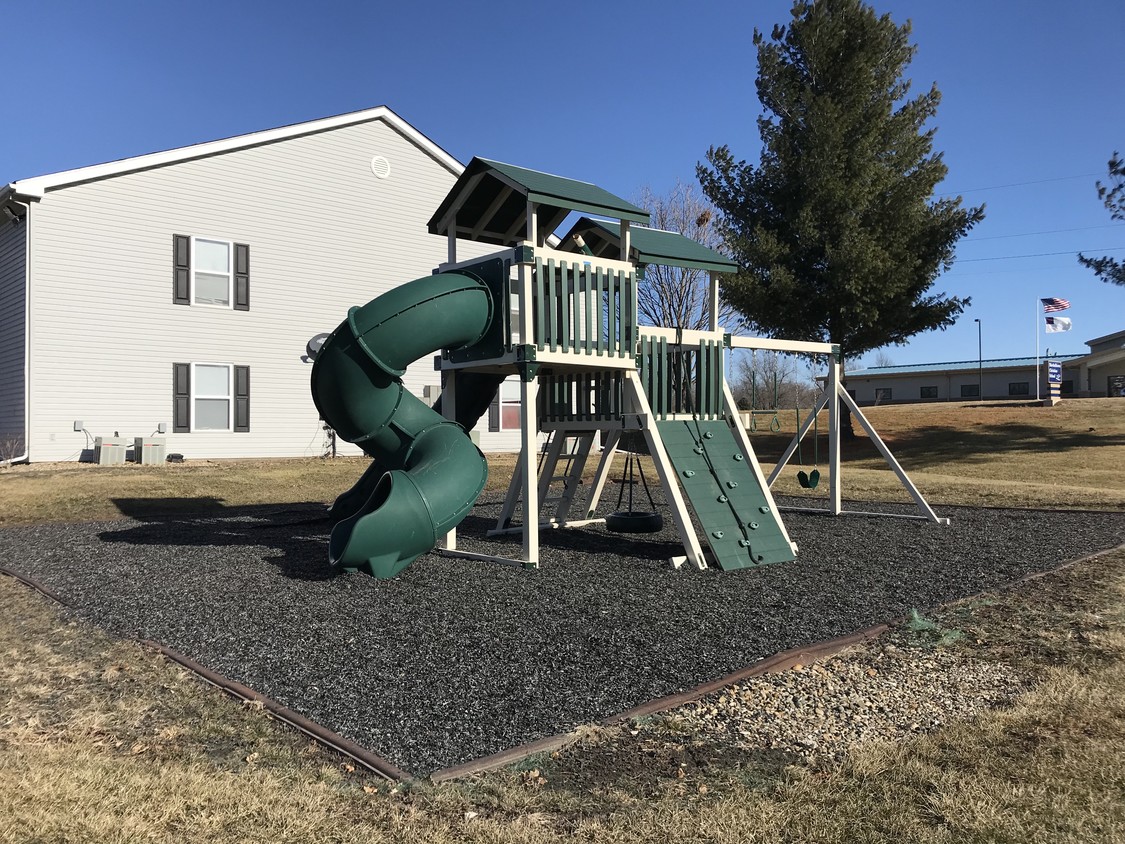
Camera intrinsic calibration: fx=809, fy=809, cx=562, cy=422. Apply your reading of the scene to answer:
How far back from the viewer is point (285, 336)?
63.4ft

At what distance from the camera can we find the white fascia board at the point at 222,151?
52.0ft

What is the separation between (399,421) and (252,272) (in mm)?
12953

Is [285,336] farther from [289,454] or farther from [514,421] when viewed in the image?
[514,421]

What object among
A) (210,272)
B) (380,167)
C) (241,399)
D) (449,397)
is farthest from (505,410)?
(449,397)

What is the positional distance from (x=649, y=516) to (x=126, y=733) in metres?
6.82

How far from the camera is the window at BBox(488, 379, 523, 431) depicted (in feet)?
73.9

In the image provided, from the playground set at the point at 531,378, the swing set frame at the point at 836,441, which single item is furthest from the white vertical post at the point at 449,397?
the swing set frame at the point at 836,441

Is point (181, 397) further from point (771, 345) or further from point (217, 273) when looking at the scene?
point (771, 345)

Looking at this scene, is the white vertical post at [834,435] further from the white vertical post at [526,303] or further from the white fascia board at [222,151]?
the white fascia board at [222,151]

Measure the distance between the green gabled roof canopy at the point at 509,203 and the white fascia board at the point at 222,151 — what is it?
10622mm

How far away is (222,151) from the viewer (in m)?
18.2

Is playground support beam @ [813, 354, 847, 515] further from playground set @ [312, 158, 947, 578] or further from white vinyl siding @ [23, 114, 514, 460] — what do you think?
white vinyl siding @ [23, 114, 514, 460]

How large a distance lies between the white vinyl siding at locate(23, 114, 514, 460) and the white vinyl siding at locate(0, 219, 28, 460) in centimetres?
58

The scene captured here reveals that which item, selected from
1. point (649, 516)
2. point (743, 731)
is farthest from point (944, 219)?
point (743, 731)
